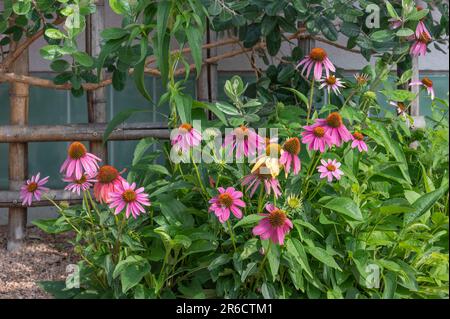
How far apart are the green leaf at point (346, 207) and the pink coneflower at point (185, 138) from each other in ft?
1.18

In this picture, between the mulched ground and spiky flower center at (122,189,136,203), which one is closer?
spiky flower center at (122,189,136,203)

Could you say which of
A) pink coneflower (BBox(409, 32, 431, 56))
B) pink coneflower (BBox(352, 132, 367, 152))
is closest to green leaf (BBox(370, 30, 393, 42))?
pink coneflower (BBox(409, 32, 431, 56))

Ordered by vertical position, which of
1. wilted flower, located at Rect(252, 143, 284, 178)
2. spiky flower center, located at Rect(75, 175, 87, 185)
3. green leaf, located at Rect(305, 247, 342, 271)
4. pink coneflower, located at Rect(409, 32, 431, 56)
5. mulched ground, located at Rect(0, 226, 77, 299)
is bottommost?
mulched ground, located at Rect(0, 226, 77, 299)

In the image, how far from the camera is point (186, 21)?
200 cm

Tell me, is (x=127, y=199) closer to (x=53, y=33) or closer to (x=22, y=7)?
(x=53, y=33)

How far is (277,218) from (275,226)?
2 cm

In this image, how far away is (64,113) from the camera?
318cm

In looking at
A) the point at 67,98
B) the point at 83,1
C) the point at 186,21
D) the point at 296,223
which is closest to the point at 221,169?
the point at 296,223

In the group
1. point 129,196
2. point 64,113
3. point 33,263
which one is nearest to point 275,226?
point 129,196

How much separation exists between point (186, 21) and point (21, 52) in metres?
1.01

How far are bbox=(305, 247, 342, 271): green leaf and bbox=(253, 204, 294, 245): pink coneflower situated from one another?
0.14 meters

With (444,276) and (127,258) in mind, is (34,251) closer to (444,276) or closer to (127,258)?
(127,258)

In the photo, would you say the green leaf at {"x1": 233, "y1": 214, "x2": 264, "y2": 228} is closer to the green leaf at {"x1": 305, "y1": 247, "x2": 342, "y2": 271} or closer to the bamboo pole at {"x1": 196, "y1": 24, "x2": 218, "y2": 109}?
the green leaf at {"x1": 305, "y1": 247, "x2": 342, "y2": 271}

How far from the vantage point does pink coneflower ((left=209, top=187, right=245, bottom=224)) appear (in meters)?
1.82
